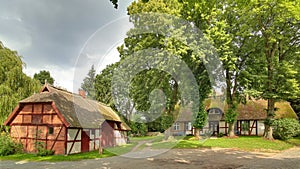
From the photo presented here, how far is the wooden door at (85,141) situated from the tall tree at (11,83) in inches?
277

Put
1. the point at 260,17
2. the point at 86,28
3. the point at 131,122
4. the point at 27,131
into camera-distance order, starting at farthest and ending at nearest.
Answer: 1. the point at 131,122
2. the point at 260,17
3. the point at 27,131
4. the point at 86,28

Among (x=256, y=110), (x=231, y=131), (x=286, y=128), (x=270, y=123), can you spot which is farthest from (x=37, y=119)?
(x=256, y=110)

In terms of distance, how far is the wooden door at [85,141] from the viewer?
2042 cm

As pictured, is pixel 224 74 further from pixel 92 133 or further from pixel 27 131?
pixel 27 131

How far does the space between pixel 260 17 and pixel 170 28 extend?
29.5 feet

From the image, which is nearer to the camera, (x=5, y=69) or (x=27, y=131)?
(x=27, y=131)

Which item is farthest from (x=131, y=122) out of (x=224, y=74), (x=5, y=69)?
(x=5, y=69)

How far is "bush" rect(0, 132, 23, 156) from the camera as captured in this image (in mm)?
18448

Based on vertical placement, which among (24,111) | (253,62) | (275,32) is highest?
(275,32)

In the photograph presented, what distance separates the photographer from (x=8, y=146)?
18812 mm

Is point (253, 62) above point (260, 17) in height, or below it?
below

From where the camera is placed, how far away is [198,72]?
90.0 ft

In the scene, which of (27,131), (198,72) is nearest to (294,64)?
(198,72)

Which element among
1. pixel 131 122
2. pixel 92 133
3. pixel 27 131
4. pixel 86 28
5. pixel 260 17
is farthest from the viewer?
pixel 131 122
